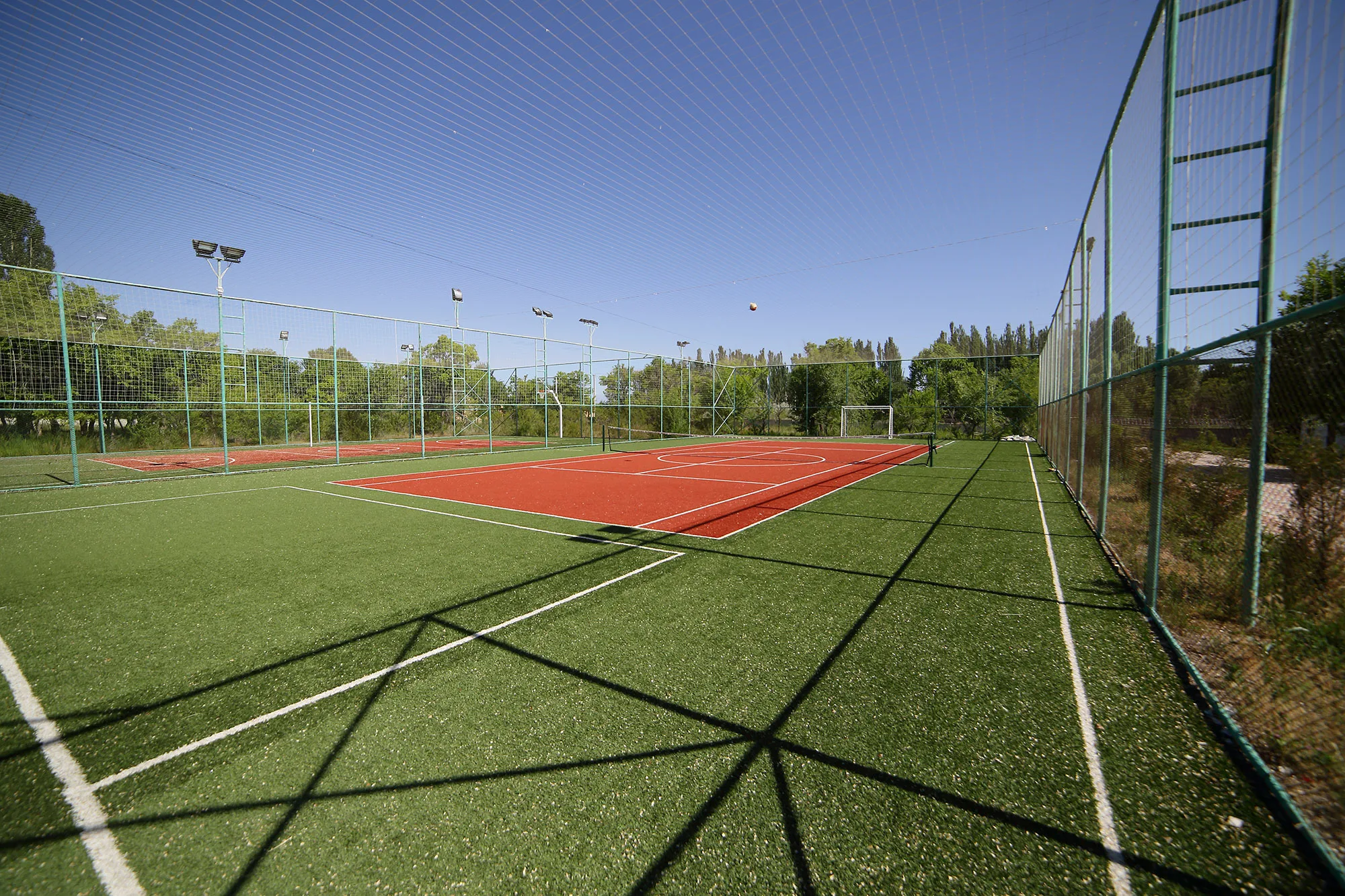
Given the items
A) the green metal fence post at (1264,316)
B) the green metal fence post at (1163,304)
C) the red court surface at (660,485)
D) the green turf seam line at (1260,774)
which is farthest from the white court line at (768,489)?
the green metal fence post at (1264,316)

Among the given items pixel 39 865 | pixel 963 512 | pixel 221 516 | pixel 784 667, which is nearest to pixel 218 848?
pixel 39 865

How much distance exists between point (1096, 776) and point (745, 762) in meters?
1.62

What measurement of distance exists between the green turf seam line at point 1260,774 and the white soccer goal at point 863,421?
32.3 metres

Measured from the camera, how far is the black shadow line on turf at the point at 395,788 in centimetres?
221

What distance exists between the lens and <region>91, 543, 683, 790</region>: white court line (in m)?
2.58

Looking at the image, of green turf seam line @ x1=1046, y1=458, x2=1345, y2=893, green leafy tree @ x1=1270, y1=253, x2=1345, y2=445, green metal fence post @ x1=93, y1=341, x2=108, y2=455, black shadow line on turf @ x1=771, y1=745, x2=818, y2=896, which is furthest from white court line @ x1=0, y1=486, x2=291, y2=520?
green leafy tree @ x1=1270, y1=253, x2=1345, y2=445

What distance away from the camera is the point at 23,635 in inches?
162

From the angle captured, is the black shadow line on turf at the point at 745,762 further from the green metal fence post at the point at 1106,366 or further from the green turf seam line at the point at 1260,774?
the green metal fence post at the point at 1106,366

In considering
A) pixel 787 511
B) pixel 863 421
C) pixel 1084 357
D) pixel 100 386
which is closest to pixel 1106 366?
pixel 1084 357

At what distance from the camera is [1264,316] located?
3248 mm

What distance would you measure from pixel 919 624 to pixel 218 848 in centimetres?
425

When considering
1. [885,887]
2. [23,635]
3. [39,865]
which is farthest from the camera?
[23,635]

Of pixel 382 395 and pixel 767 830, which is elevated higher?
pixel 382 395

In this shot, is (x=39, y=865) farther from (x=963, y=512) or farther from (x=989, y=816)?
(x=963, y=512)
